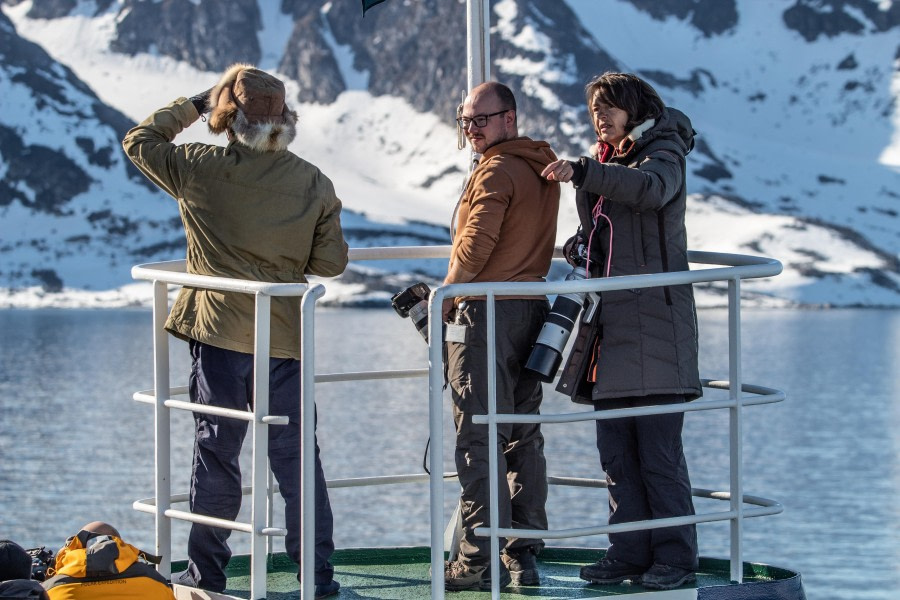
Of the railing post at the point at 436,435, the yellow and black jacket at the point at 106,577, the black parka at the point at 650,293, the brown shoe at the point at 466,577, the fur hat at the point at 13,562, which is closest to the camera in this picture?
the railing post at the point at 436,435

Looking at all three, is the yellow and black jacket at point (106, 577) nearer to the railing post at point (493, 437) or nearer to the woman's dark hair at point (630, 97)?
the railing post at point (493, 437)

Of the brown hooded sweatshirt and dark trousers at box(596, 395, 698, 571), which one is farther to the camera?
dark trousers at box(596, 395, 698, 571)

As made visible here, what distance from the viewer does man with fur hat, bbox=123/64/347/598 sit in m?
5.76

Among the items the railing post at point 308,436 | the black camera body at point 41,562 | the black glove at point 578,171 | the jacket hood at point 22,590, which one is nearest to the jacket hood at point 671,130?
the black glove at point 578,171

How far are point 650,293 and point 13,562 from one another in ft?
8.36

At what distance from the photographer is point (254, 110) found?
577cm

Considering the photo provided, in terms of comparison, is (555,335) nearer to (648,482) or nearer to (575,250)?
(575,250)

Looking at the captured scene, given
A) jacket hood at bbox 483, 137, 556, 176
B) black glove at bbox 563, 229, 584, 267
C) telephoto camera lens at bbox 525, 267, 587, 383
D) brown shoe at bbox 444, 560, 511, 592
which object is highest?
jacket hood at bbox 483, 137, 556, 176

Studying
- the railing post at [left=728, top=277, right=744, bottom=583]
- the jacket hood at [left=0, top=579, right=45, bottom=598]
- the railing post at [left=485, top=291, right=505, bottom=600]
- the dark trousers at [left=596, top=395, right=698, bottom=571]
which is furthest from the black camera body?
the railing post at [left=728, top=277, right=744, bottom=583]

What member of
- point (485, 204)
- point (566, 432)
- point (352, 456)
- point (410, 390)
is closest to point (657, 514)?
point (485, 204)

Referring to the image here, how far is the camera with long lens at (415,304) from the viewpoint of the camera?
6035mm

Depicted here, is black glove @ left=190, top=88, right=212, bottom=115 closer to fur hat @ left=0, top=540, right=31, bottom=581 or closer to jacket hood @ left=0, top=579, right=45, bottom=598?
fur hat @ left=0, top=540, right=31, bottom=581

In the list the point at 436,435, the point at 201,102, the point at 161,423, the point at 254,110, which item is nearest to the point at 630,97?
the point at 254,110

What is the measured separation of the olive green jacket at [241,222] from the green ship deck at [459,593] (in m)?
1.09
